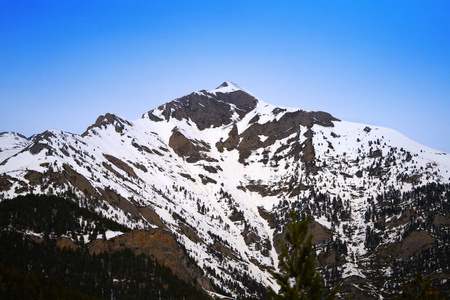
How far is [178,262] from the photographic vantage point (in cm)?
13462

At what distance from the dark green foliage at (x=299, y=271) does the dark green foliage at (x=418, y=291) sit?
740cm

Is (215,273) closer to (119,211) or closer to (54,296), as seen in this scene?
(119,211)

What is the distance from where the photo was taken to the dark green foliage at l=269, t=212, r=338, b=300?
26359mm

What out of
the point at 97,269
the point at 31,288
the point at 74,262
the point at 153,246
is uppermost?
the point at 153,246

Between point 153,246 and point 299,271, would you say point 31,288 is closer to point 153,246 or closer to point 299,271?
point 153,246

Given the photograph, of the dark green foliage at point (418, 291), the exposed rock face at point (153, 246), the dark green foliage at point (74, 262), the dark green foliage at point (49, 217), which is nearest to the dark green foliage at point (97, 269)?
the dark green foliage at point (74, 262)

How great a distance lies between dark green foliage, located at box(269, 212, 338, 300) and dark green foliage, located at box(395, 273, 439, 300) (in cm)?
740

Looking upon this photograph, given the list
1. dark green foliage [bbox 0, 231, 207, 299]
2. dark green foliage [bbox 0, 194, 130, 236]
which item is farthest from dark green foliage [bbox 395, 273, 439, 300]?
dark green foliage [bbox 0, 194, 130, 236]

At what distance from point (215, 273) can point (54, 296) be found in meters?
121

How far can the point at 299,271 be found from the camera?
1061 inches

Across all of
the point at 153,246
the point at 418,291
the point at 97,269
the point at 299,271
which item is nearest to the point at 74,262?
the point at 97,269

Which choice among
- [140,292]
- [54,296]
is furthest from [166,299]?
[54,296]

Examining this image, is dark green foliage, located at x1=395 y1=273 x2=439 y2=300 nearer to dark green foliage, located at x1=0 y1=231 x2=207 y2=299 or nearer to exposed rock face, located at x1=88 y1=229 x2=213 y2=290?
dark green foliage, located at x1=0 y1=231 x2=207 y2=299

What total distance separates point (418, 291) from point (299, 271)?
13.0 meters
